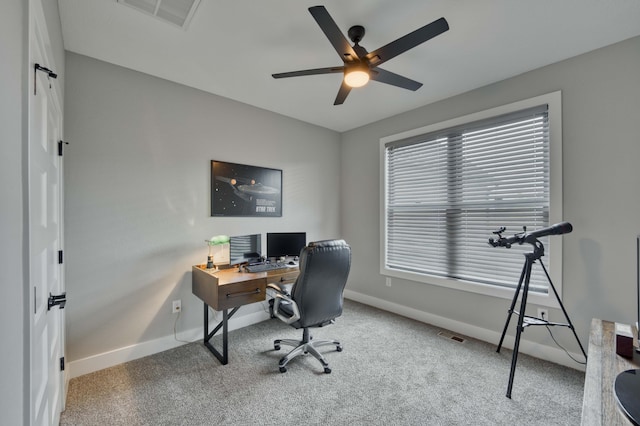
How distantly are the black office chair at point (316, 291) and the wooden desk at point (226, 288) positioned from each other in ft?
0.77

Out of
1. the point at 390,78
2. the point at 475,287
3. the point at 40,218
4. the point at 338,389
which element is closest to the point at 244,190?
the point at 390,78

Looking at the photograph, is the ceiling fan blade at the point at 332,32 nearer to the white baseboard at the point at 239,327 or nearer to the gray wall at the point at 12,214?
the gray wall at the point at 12,214

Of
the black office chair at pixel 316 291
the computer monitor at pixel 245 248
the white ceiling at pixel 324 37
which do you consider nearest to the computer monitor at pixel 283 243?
the computer monitor at pixel 245 248

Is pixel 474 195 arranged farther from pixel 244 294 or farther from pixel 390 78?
pixel 244 294

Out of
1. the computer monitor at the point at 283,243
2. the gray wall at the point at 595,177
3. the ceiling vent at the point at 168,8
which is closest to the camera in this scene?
the ceiling vent at the point at 168,8

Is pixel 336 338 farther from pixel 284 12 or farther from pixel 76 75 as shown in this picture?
pixel 76 75

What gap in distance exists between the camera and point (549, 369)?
230cm

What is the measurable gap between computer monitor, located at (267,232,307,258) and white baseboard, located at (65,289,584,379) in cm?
78

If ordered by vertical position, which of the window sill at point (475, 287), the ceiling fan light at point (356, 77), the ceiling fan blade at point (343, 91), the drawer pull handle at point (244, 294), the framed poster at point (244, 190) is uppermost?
the ceiling fan blade at point (343, 91)

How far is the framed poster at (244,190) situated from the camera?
3.00 metres

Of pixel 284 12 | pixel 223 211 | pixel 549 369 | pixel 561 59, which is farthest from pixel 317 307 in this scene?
pixel 561 59

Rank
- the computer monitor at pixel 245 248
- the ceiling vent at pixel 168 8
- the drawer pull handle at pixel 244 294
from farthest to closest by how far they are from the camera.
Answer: the computer monitor at pixel 245 248, the drawer pull handle at pixel 244 294, the ceiling vent at pixel 168 8

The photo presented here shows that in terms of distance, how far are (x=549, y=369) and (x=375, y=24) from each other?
121 inches

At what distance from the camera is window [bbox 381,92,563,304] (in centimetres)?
251
